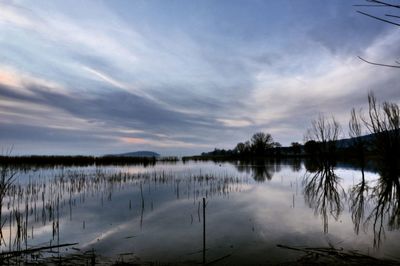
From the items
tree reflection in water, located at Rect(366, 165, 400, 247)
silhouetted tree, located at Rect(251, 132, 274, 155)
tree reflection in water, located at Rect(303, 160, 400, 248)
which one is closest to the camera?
tree reflection in water, located at Rect(366, 165, 400, 247)

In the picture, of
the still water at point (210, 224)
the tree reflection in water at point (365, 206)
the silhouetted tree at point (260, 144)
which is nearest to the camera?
the still water at point (210, 224)

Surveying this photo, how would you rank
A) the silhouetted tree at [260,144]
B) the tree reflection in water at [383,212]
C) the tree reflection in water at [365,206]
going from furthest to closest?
the silhouetted tree at [260,144], the tree reflection in water at [365,206], the tree reflection in water at [383,212]

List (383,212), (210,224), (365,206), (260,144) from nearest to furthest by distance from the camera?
(210,224)
(383,212)
(365,206)
(260,144)

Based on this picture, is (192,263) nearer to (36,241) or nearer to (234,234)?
(234,234)

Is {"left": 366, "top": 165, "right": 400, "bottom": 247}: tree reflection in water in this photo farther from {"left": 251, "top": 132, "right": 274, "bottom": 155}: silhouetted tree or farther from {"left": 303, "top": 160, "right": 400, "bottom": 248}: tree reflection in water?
{"left": 251, "top": 132, "right": 274, "bottom": 155}: silhouetted tree

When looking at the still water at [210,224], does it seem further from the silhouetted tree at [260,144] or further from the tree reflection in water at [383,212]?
the silhouetted tree at [260,144]

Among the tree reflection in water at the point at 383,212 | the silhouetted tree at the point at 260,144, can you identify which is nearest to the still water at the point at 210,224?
the tree reflection in water at the point at 383,212

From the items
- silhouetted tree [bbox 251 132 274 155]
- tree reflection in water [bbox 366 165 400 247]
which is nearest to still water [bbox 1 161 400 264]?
tree reflection in water [bbox 366 165 400 247]

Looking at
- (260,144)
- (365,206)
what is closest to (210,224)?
(365,206)

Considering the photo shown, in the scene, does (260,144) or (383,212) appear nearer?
(383,212)

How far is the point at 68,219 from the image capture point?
952 cm

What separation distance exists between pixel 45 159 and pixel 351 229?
45.6 metres

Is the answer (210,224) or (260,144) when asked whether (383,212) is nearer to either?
(210,224)

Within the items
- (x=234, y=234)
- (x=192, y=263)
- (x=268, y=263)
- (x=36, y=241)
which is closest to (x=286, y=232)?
(x=234, y=234)
